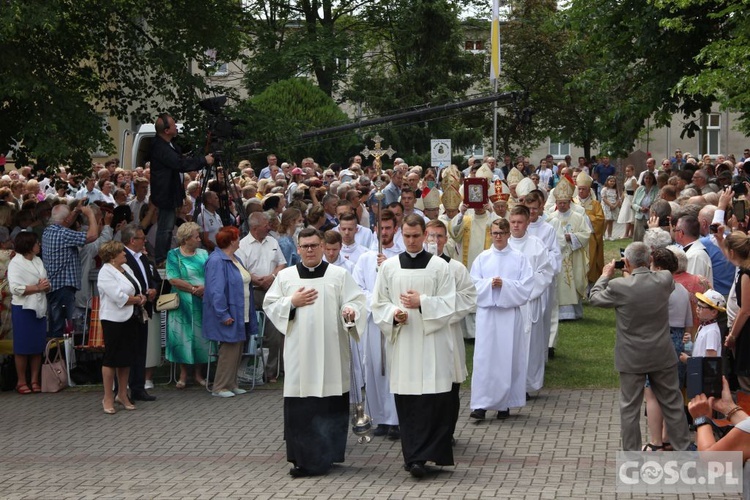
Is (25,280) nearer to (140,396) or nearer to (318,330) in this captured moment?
(140,396)

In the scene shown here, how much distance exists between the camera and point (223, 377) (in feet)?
44.5

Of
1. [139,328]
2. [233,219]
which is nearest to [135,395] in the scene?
[139,328]

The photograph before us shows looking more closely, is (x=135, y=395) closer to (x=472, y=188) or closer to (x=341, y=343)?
(x=341, y=343)

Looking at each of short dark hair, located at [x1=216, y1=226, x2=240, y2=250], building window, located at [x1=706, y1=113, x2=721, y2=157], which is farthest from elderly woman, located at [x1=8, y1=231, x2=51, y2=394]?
building window, located at [x1=706, y1=113, x2=721, y2=157]

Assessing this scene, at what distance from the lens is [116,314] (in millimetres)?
12602

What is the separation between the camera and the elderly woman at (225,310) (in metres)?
13.5

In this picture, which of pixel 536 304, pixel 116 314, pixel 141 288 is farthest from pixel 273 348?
pixel 536 304

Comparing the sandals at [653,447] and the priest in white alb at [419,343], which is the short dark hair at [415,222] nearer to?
the priest in white alb at [419,343]

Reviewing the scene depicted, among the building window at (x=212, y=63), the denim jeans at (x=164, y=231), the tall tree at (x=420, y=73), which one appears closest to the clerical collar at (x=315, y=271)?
the denim jeans at (x=164, y=231)

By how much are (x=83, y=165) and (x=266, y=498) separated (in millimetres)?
7984

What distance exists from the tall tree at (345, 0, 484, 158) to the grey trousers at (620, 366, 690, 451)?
111 ft

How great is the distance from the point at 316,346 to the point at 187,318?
4227mm

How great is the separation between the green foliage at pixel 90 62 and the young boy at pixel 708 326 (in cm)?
770

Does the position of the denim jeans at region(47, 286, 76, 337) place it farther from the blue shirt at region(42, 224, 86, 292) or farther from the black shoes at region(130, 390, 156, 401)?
the black shoes at region(130, 390, 156, 401)
